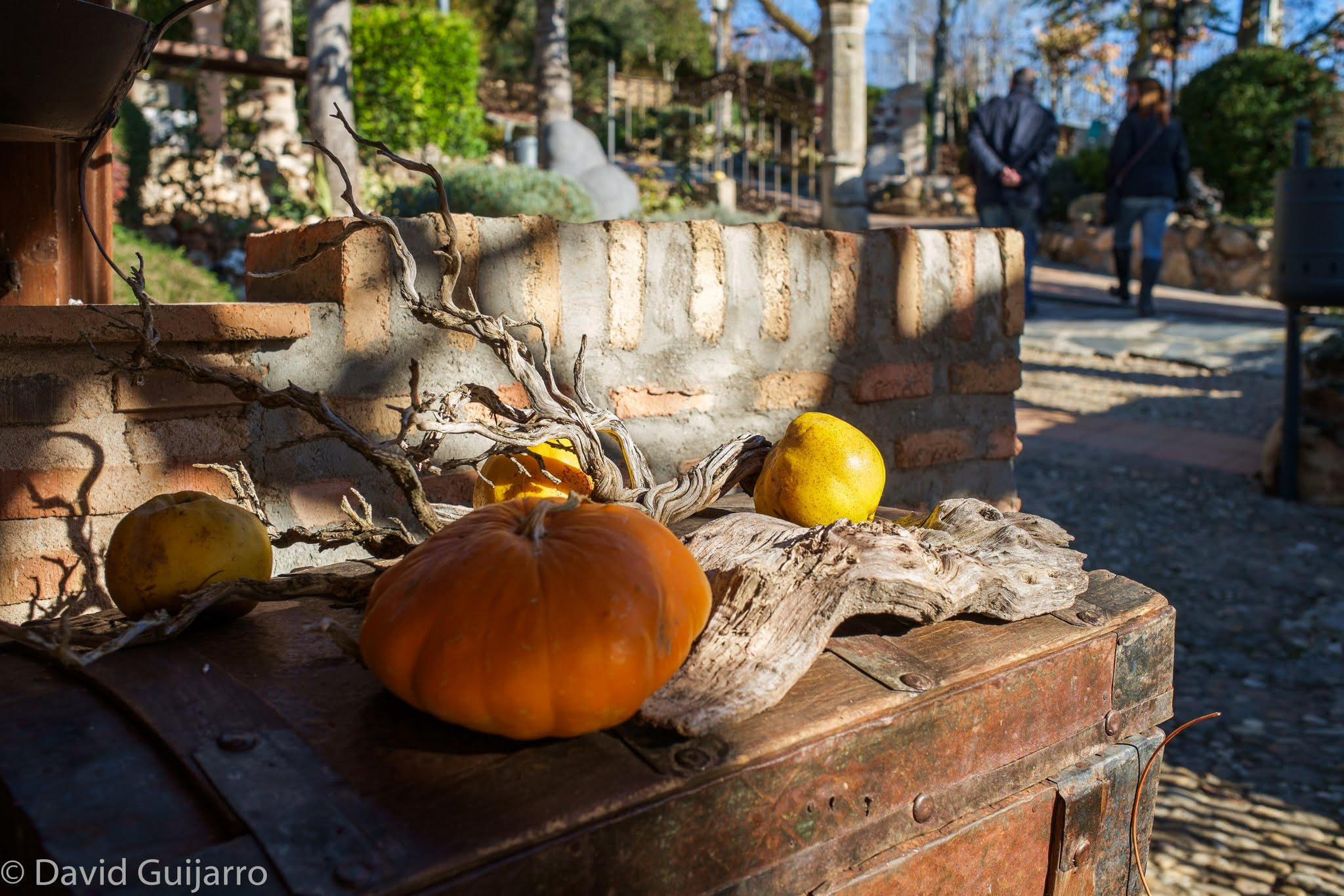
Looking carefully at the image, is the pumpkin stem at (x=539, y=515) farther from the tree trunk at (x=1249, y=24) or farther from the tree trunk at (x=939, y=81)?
the tree trunk at (x=939, y=81)

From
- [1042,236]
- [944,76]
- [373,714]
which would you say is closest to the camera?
[373,714]

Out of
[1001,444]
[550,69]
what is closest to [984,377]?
[1001,444]

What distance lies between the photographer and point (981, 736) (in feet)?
3.85

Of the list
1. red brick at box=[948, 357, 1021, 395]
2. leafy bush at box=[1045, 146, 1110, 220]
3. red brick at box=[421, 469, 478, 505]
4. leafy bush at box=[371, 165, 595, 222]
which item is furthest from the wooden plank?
leafy bush at box=[1045, 146, 1110, 220]

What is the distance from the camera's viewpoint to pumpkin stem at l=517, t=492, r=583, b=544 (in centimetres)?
100

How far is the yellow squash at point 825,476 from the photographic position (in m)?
1.48

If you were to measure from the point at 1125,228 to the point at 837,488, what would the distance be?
8.43 m

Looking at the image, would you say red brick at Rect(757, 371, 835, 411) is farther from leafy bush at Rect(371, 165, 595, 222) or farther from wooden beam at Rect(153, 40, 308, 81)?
wooden beam at Rect(153, 40, 308, 81)

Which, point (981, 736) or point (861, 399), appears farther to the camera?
point (861, 399)

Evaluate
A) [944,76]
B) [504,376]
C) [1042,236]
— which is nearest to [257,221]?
[504,376]

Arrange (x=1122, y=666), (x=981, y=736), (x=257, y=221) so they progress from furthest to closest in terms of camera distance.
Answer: (x=257, y=221), (x=1122, y=666), (x=981, y=736)

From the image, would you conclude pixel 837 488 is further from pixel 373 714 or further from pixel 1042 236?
pixel 1042 236

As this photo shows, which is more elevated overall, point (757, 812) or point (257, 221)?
point (257, 221)

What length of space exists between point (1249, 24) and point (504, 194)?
12308 mm
